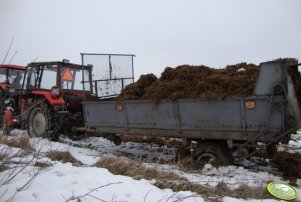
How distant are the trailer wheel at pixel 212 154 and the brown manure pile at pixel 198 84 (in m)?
0.87

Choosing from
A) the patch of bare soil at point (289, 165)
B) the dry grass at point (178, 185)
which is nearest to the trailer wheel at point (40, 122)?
the dry grass at point (178, 185)

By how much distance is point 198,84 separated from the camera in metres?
6.39

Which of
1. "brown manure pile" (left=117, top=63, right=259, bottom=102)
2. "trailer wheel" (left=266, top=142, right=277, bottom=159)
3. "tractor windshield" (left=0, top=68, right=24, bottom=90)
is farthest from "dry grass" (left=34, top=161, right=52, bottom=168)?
"tractor windshield" (left=0, top=68, right=24, bottom=90)

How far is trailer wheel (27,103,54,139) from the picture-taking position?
919 centimetres

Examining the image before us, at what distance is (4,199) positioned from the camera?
10.9 feet

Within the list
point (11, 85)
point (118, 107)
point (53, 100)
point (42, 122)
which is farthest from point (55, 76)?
point (118, 107)

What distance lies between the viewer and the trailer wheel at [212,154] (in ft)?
19.8

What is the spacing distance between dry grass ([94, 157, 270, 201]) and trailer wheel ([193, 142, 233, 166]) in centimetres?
152

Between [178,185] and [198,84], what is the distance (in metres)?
2.61

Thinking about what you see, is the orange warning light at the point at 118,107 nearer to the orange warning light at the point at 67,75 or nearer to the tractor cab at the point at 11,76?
the orange warning light at the point at 67,75

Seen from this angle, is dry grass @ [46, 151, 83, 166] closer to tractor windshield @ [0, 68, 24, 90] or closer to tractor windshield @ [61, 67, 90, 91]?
tractor windshield @ [61, 67, 90, 91]

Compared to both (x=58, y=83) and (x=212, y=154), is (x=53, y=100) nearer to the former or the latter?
(x=58, y=83)

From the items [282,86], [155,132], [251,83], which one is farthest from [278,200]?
[155,132]

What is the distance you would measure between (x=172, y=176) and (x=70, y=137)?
17.9 feet
